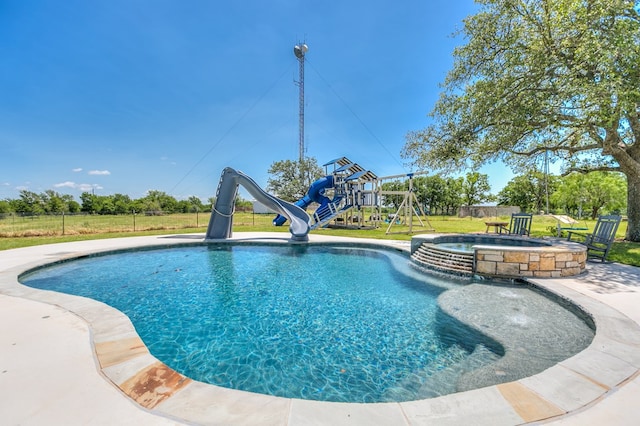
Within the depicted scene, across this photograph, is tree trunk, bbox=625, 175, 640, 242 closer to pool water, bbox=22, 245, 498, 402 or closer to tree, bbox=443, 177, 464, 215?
pool water, bbox=22, 245, 498, 402

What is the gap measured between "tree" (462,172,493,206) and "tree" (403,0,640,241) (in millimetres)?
38977

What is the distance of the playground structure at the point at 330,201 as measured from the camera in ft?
41.3

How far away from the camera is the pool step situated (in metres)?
6.74

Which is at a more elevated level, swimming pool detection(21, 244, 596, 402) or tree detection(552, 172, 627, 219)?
tree detection(552, 172, 627, 219)

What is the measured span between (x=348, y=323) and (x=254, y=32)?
15444mm

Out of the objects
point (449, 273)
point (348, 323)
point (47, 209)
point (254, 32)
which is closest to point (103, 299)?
point (348, 323)

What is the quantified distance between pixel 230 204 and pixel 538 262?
1172 centimetres

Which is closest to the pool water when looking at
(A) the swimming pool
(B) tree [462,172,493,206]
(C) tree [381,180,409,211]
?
(A) the swimming pool

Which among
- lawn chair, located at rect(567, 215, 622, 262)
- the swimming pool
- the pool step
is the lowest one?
the swimming pool

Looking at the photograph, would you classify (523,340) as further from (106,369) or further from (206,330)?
(106,369)

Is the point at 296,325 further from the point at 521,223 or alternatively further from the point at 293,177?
the point at 293,177

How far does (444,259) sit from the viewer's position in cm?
724

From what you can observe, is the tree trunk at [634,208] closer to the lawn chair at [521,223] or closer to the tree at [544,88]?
the tree at [544,88]

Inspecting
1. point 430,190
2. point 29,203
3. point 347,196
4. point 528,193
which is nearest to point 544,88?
point 347,196
